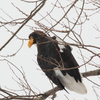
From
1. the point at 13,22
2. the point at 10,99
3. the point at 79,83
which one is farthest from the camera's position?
the point at 79,83

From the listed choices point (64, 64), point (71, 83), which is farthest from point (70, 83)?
point (64, 64)

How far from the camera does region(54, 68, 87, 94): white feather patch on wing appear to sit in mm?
2765

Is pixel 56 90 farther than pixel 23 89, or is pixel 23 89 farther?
pixel 56 90

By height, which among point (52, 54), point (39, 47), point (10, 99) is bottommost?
point (10, 99)

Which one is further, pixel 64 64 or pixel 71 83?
pixel 71 83

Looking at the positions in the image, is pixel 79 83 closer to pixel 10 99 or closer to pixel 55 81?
pixel 55 81

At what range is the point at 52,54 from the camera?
2.73 metres

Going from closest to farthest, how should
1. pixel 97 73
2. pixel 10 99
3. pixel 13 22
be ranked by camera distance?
pixel 13 22 < pixel 10 99 < pixel 97 73

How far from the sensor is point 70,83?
2.85 meters

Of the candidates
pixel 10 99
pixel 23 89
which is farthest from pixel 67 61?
pixel 10 99

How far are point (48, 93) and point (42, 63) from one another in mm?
354

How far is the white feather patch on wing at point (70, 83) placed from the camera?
9.07 feet

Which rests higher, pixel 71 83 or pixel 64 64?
pixel 64 64

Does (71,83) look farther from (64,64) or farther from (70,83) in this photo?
(64,64)
